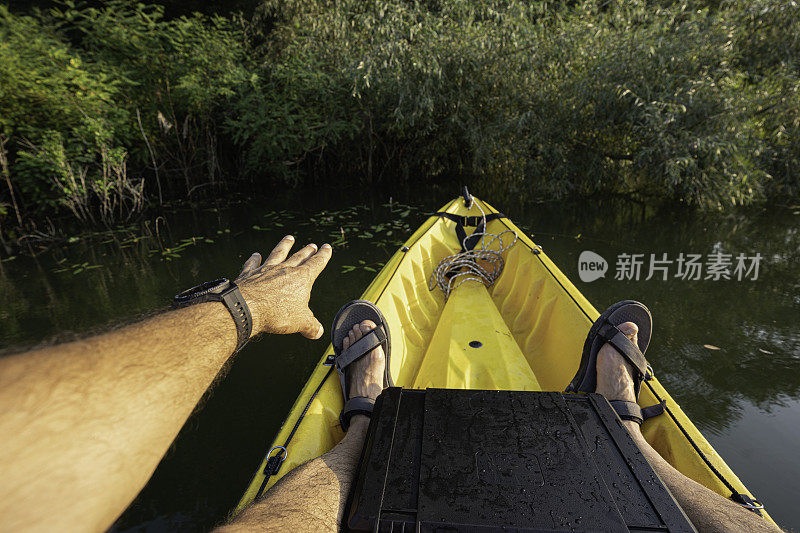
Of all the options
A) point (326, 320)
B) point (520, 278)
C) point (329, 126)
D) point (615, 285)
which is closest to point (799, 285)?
point (615, 285)

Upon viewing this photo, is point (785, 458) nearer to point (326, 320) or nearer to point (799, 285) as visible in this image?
point (799, 285)

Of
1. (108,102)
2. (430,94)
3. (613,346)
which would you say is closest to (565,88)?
(430,94)

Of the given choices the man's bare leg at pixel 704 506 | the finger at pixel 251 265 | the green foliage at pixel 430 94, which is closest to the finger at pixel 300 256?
the finger at pixel 251 265

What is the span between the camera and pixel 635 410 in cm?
143

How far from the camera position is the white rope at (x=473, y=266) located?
2.99 metres

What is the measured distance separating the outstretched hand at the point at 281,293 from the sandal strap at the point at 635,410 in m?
1.16

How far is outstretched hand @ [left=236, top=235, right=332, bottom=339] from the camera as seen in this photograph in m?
1.19

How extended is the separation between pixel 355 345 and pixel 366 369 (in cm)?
12

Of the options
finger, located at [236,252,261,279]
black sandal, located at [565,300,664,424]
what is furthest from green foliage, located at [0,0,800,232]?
finger, located at [236,252,261,279]

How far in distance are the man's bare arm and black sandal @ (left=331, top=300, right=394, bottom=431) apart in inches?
26.5

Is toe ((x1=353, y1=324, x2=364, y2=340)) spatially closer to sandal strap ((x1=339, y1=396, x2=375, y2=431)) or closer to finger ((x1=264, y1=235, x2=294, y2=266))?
sandal strap ((x1=339, y1=396, x2=375, y2=431))

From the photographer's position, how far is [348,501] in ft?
3.37

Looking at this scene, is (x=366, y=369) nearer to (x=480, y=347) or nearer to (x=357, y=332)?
(x=357, y=332)

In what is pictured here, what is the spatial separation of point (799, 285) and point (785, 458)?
2788 mm
